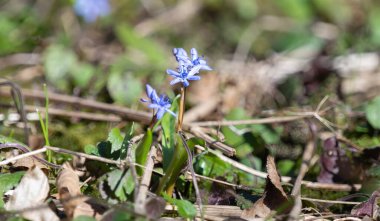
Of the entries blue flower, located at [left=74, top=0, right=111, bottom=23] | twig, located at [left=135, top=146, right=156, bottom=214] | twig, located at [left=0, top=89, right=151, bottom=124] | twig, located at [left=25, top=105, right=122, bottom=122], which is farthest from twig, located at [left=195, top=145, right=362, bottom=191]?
blue flower, located at [left=74, top=0, right=111, bottom=23]

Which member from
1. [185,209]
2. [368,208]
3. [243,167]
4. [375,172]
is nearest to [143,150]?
[185,209]

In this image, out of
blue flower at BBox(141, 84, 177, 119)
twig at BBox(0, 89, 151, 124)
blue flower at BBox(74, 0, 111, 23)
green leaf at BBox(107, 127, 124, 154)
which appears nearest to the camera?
blue flower at BBox(141, 84, 177, 119)

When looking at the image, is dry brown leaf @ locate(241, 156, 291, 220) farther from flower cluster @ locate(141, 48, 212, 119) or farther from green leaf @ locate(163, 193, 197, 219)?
flower cluster @ locate(141, 48, 212, 119)

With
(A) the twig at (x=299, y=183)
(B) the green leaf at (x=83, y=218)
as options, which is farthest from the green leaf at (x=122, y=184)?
(A) the twig at (x=299, y=183)

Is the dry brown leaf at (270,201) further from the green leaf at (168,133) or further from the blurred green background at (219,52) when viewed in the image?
the blurred green background at (219,52)

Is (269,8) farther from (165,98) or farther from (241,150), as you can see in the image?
(165,98)

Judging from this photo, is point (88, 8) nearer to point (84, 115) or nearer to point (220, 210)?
point (84, 115)
